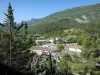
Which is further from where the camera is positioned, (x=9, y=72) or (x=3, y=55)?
(x=3, y=55)

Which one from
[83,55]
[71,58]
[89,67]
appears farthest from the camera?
[71,58]

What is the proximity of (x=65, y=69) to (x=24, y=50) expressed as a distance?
10.7 meters

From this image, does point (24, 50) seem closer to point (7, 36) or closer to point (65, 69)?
point (7, 36)

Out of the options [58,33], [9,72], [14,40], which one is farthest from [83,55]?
[58,33]

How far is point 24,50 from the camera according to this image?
84.9 feet

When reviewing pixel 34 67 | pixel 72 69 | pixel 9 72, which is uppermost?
pixel 9 72

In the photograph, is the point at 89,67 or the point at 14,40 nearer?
the point at 14,40

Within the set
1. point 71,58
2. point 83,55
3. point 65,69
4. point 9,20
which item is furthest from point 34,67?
point 71,58

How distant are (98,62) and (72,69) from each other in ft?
16.6

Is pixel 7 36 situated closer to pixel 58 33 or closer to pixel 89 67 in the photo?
pixel 89 67

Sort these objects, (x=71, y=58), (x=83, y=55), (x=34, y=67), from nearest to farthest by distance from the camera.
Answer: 1. (x=34, y=67)
2. (x=83, y=55)
3. (x=71, y=58)

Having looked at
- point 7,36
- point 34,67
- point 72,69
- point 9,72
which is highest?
point 7,36

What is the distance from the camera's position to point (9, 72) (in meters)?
9.02

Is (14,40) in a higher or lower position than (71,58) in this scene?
higher
